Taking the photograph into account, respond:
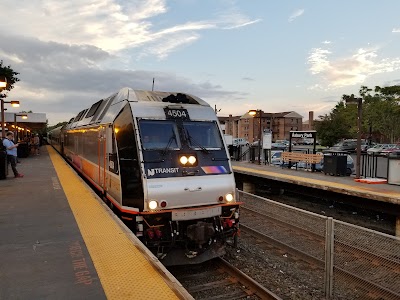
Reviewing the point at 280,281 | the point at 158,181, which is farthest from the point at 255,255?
the point at 158,181

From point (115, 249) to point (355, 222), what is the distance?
964 cm

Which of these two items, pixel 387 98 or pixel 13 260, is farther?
pixel 387 98

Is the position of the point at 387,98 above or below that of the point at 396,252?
above

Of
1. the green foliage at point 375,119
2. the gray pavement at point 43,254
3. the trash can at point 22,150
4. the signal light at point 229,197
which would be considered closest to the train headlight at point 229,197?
the signal light at point 229,197

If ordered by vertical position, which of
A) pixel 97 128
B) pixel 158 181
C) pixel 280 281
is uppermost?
pixel 97 128

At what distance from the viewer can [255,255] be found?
865cm

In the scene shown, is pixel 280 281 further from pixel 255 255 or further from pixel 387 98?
pixel 387 98

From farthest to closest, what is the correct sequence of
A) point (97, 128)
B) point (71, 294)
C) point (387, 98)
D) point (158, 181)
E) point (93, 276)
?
1. point (387, 98)
2. point (97, 128)
3. point (158, 181)
4. point (93, 276)
5. point (71, 294)

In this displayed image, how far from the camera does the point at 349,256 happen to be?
6434 mm

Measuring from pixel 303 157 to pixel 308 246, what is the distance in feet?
34.9

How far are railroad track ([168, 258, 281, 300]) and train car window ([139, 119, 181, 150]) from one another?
8.50 ft

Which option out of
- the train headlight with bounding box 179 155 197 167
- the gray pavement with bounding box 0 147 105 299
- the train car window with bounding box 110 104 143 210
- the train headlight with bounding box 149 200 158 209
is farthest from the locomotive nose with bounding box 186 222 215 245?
the gray pavement with bounding box 0 147 105 299

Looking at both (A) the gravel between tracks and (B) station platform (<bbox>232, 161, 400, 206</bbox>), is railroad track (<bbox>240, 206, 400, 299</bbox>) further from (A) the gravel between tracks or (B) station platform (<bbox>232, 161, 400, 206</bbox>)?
(B) station platform (<bbox>232, 161, 400, 206</bbox>)

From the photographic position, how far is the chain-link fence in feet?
19.9
